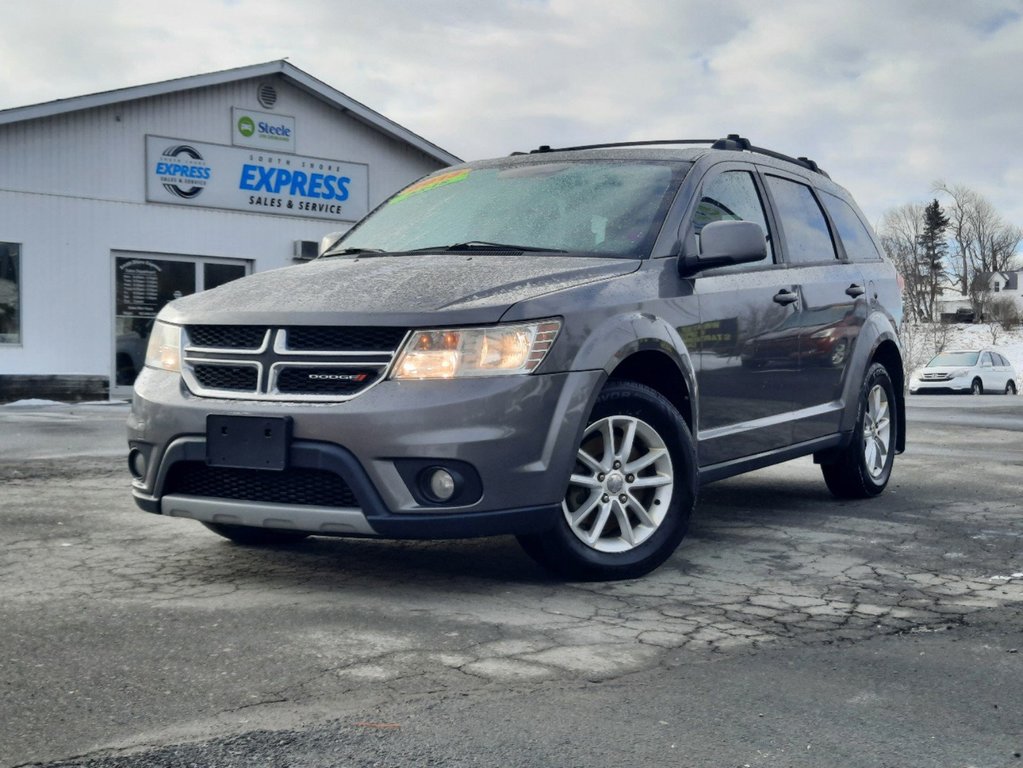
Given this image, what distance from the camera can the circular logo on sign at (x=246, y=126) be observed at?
778 inches

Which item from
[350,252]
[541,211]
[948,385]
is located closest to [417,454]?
[541,211]

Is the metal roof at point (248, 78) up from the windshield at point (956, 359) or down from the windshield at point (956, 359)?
up

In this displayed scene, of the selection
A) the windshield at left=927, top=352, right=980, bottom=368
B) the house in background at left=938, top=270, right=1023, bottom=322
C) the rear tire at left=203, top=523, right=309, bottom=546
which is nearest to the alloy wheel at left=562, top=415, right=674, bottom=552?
the rear tire at left=203, top=523, right=309, bottom=546

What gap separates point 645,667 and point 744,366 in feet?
7.61

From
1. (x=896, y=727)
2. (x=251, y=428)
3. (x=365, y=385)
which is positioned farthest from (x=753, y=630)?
(x=251, y=428)

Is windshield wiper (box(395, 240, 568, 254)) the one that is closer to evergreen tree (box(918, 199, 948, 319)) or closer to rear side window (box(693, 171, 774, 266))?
rear side window (box(693, 171, 774, 266))

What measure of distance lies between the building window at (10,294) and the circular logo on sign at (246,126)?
4050 millimetres

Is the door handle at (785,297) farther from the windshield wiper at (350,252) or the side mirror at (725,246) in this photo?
the windshield wiper at (350,252)

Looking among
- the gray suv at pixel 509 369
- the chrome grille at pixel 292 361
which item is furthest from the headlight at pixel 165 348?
the chrome grille at pixel 292 361

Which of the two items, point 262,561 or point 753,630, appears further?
point 262,561

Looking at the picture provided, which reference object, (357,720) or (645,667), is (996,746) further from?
(357,720)

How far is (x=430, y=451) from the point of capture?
416 centimetres

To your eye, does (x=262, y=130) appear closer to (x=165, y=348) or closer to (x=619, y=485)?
(x=165, y=348)

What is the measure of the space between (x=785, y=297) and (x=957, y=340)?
7237cm
